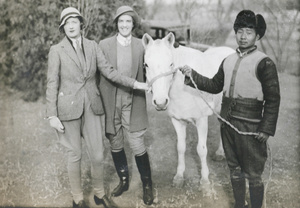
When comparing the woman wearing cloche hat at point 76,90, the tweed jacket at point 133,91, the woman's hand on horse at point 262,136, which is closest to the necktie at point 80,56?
the woman wearing cloche hat at point 76,90

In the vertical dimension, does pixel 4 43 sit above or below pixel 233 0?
below

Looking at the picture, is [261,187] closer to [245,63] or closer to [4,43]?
[245,63]

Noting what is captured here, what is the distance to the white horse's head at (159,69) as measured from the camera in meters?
2.98

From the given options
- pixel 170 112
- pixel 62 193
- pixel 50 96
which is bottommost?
pixel 62 193

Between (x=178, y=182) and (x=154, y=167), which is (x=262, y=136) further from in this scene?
(x=154, y=167)

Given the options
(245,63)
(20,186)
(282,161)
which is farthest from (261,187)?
(20,186)

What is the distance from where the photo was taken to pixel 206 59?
13.7 ft

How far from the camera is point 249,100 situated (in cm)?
257

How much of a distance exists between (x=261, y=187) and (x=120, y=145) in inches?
70.9

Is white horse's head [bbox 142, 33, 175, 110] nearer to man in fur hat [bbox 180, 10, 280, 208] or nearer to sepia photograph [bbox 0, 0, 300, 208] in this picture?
sepia photograph [bbox 0, 0, 300, 208]

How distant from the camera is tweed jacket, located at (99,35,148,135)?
3.27 m

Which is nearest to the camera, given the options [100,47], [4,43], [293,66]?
[100,47]

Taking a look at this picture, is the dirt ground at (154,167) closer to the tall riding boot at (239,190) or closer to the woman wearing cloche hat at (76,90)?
the tall riding boot at (239,190)

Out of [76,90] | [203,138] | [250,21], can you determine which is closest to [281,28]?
[203,138]
